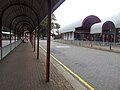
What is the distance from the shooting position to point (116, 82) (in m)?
9.38

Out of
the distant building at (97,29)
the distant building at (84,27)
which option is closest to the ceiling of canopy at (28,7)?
the distant building at (97,29)

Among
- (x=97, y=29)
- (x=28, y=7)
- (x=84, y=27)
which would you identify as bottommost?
(x=97, y=29)

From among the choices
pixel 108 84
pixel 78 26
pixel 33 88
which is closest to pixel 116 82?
pixel 108 84

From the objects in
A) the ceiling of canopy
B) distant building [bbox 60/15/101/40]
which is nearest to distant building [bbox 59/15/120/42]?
distant building [bbox 60/15/101/40]

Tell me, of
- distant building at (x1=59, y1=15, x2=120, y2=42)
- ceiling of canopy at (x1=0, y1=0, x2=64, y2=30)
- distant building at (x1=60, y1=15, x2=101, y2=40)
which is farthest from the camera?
distant building at (x1=60, y1=15, x2=101, y2=40)

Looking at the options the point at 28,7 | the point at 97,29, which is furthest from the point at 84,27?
the point at 28,7

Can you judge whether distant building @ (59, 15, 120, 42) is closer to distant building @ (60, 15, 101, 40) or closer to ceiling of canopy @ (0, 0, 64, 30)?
distant building @ (60, 15, 101, 40)

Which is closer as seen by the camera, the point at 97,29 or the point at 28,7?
the point at 28,7

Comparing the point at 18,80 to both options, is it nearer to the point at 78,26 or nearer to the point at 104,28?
the point at 104,28

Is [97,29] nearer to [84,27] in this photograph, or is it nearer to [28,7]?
[84,27]

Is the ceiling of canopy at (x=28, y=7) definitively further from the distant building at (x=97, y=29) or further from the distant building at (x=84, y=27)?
the distant building at (x=84, y=27)

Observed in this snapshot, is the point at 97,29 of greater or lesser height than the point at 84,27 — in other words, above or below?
below

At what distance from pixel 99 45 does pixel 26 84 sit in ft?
96.5

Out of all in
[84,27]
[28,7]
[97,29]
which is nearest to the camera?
[28,7]
